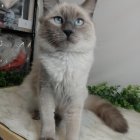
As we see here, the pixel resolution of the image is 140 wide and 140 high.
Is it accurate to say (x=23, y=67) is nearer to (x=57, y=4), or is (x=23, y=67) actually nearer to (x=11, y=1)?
(x=11, y=1)

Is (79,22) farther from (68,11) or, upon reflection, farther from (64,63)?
(64,63)

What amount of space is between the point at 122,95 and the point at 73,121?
0.58 meters

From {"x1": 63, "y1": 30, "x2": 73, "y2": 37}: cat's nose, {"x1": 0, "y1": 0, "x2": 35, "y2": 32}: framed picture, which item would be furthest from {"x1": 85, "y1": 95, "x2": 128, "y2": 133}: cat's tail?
{"x1": 0, "y1": 0, "x2": 35, "y2": 32}: framed picture

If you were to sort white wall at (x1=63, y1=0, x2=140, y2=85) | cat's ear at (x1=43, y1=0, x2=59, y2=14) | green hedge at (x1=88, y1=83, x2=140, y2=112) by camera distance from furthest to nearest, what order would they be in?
white wall at (x1=63, y1=0, x2=140, y2=85)
green hedge at (x1=88, y1=83, x2=140, y2=112)
cat's ear at (x1=43, y1=0, x2=59, y2=14)

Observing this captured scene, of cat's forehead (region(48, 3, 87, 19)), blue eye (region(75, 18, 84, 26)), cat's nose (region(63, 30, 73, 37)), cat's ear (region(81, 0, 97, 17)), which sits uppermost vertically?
cat's ear (region(81, 0, 97, 17))

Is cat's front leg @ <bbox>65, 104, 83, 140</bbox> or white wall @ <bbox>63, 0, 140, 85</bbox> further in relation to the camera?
white wall @ <bbox>63, 0, 140, 85</bbox>

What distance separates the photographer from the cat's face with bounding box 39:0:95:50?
3.82 ft

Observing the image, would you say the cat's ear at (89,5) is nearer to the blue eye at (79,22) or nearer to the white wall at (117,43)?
the blue eye at (79,22)

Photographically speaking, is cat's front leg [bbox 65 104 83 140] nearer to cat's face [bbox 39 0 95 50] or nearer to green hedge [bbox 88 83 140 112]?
cat's face [bbox 39 0 95 50]

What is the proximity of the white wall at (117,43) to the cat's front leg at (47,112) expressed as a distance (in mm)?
756

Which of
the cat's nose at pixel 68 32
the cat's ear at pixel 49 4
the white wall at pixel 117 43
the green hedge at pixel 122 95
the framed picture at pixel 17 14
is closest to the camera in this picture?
the cat's nose at pixel 68 32

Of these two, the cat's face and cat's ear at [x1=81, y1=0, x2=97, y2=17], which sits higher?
cat's ear at [x1=81, y1=0, x2=97, y2=17]

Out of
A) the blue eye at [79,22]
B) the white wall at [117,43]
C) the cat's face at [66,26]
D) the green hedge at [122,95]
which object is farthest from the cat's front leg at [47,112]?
the white wall at [117,43]

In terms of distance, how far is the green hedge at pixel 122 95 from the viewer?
1.65m
